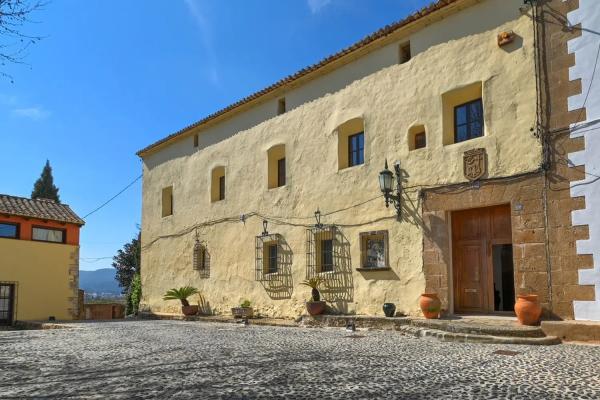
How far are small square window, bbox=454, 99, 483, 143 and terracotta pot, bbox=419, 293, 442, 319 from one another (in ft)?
10.3

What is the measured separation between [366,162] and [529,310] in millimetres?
4992

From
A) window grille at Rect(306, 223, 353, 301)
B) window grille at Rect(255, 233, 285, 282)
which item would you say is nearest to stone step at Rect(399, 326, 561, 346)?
window grille at Rect(306, 223, 353, 301)

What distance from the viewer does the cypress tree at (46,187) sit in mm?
40500

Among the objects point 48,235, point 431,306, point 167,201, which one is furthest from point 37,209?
point 431,306

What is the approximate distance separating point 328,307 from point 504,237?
4.52 m

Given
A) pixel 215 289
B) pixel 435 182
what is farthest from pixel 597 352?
pixel 215 289

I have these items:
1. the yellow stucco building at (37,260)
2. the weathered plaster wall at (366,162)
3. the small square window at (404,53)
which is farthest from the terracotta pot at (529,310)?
the yellow stucco building at (37,260)

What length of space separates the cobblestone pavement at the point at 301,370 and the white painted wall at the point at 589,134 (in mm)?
1419

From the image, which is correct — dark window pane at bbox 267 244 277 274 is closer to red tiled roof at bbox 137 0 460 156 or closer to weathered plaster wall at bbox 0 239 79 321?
red tiled roof at bbox 137 0 460 156

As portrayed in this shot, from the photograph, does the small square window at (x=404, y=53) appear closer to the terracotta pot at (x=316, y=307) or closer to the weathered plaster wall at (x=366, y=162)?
the weathered plaster wall at (x=366, y=162)

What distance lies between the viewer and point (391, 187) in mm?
11547

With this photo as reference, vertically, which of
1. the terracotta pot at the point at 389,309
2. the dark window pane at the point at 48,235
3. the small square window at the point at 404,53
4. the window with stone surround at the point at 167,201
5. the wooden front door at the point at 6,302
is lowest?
the wooden front door at the point at 6,302

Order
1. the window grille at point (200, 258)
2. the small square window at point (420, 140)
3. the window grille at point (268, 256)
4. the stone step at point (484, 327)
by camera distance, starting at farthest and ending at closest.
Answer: the window grille at point (200, 258)
the window grille at point (268, 256)
the small square window at point (420, 140)
the stone step at point (484, 327)

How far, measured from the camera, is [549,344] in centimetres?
777
